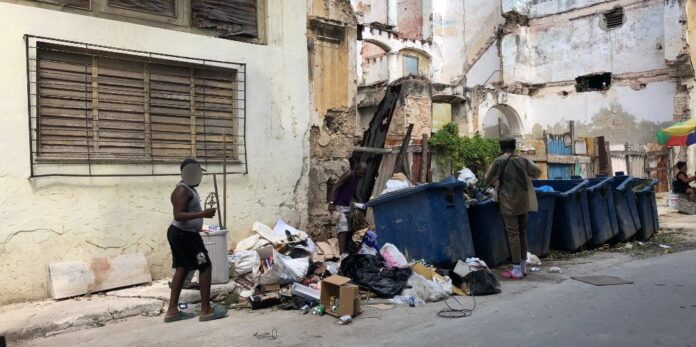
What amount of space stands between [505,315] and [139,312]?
3.52 metres

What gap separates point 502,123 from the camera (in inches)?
1037

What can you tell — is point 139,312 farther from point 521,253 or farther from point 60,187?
point 521,253

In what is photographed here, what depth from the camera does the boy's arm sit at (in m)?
5.02

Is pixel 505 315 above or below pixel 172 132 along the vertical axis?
below

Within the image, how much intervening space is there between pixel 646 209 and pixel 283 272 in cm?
734

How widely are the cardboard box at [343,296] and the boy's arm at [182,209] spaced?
134cm

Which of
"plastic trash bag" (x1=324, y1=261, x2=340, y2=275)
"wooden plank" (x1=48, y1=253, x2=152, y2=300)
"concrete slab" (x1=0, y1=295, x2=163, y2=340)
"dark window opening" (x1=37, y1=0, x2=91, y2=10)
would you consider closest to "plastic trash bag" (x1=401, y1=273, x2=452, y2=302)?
"plastic trash bag" (x1=324, y1=261, x2=340, y2=275)

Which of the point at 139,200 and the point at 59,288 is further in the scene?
the point at 139,200

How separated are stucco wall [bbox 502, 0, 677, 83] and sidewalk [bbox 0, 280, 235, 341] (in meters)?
23.2

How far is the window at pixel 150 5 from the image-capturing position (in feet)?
21.9

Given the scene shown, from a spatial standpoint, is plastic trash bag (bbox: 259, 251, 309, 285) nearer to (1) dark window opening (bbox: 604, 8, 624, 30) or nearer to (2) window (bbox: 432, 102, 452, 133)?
(2) window (bbox: 432, 102, 452, 133)

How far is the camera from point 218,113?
752cm

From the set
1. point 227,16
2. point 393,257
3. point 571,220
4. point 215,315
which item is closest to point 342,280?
point 393,257

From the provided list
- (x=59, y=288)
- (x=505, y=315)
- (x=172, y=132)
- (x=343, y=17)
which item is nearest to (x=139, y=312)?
(x=59, y=288)
